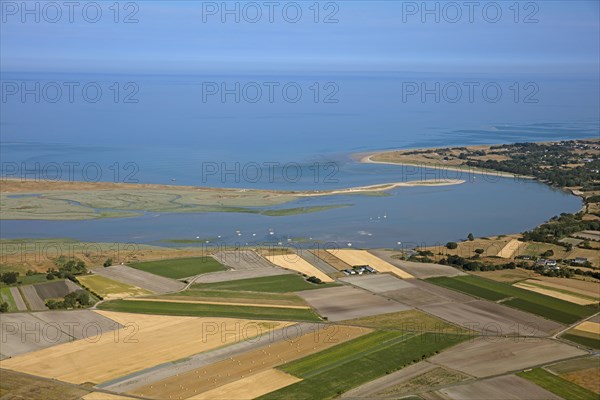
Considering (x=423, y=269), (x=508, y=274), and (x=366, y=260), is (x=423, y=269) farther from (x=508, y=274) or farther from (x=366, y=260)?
(x=508, y=274)

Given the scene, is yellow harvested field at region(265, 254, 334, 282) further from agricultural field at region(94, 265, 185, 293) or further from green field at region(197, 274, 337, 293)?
agricultural field at region(94, 265, 185, 293)

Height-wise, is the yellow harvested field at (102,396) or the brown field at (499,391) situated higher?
the yellow harvested field at (102,396)

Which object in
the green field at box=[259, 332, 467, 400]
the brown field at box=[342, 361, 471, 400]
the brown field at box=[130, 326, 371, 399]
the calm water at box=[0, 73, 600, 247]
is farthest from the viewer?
the calm water at box=[0, 73, 600, 247]

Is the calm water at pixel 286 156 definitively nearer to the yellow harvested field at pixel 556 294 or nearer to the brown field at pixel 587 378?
the yellow harvested field at pixel 556 294

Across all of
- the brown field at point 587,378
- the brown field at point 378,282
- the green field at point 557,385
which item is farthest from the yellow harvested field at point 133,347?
the brown field at point 587,378

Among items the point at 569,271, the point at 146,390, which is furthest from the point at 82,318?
the point at 569,271

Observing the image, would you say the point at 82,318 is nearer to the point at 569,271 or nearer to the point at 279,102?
the point at 569,271

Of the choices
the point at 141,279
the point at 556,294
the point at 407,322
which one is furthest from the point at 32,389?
the point at 556,294

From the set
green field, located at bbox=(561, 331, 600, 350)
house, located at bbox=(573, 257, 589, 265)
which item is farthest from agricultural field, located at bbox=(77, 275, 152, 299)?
house, located at bbox=(573, 257, 589, 265)
